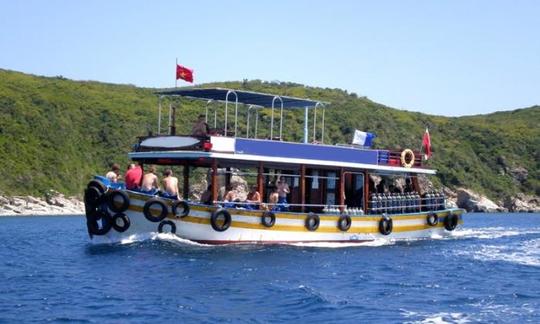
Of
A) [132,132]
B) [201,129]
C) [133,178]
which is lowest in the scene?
[133,178]

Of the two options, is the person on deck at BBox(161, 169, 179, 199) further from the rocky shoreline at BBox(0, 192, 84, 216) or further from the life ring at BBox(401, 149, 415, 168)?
the rocky shoreline at BBox(0, 192, 84, 216)

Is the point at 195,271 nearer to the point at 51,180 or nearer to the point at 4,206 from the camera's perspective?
the point at 4,206

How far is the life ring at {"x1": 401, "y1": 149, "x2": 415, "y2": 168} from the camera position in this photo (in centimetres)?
3166

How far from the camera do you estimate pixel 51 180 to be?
70.0 meters

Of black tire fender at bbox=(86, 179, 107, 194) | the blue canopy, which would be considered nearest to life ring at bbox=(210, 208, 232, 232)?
black tire fender at bbox=(86, 179, 107, 194)

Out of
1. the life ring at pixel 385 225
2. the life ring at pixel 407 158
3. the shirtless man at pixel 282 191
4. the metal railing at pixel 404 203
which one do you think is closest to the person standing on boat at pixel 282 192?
the shirtless man at pixel 282 191

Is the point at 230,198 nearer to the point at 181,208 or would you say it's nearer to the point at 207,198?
the point at 207,198

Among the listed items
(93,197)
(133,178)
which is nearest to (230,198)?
(133,178)

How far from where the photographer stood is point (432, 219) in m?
32.5

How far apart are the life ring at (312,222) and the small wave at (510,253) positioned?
4868mm

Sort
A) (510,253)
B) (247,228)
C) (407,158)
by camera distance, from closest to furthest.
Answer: (247,228) → (510,253) → (407,158)

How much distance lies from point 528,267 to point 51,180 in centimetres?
5305

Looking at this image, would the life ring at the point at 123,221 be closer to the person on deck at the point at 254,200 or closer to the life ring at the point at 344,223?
the person on deck at the point at 254,200

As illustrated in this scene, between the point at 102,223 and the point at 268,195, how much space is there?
289 inches
